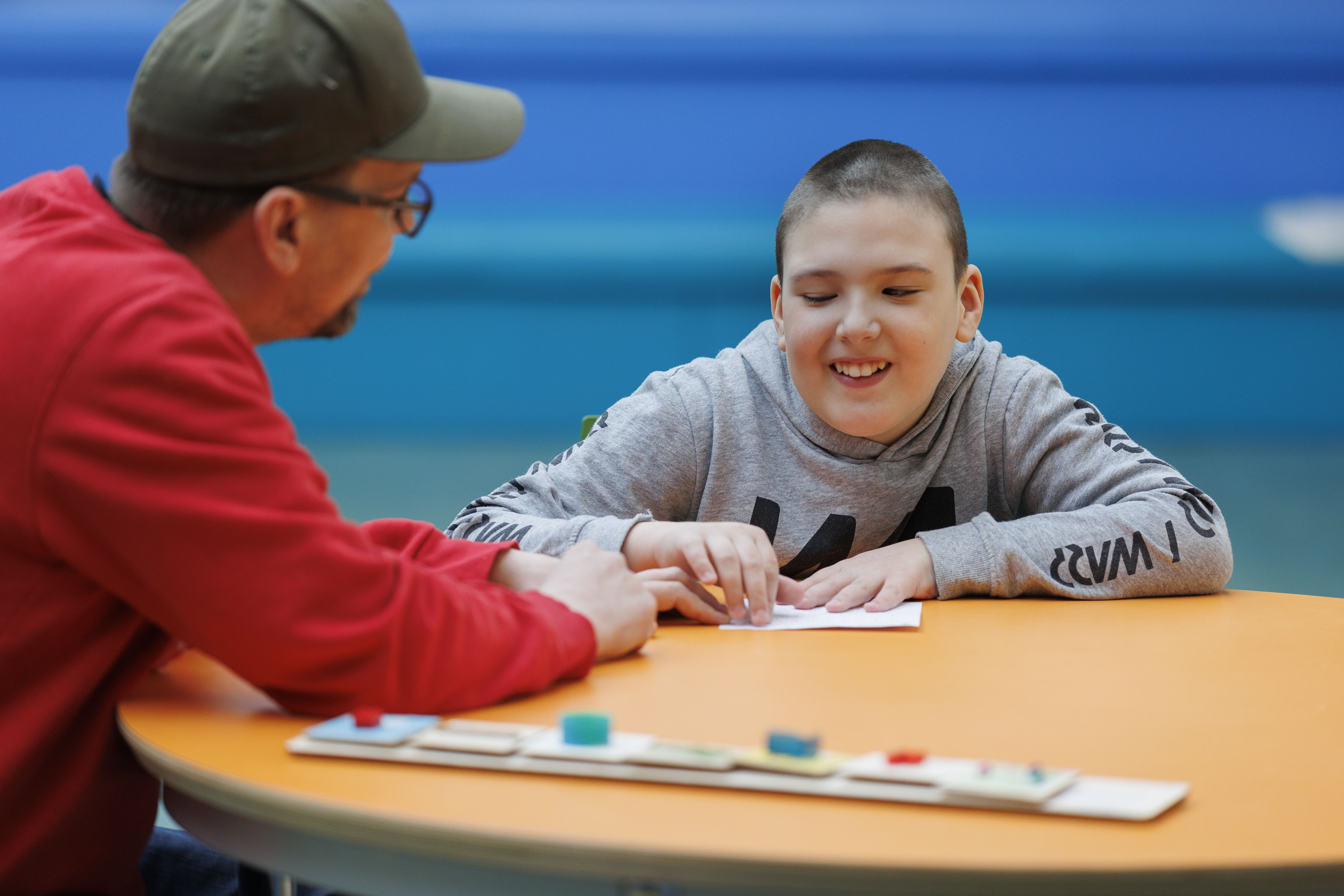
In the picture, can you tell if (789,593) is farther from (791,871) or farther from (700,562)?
(791,871)

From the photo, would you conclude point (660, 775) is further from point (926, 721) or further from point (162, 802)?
point (162, 802)

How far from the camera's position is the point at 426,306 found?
3127mm

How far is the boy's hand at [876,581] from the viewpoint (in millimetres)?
1062

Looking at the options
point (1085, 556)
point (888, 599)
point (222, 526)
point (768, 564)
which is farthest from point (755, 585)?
point (222, 526)

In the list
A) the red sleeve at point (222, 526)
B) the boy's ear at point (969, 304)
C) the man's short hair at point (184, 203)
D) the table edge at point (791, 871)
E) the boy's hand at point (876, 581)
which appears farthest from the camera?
the boy's ear at point (969, 304)

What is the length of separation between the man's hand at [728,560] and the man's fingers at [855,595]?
0.05 metres

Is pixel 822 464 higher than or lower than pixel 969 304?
lower

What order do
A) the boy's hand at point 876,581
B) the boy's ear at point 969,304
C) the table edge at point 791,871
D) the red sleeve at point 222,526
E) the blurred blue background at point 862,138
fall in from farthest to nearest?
1. the blurred blue background at point 862,138
2. the boy's ear at point 969,304
3. the boy's hand at point 876,581
4. the red sleeve at point 222,526
5. the table edge at point 791,871

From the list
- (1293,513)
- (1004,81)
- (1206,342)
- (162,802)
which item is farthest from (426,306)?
(162,802)

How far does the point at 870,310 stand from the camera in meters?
1.27

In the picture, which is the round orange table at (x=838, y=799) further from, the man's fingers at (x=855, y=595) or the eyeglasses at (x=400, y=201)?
the eyeglasses at (x=400, y=201)

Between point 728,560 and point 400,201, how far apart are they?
397mm

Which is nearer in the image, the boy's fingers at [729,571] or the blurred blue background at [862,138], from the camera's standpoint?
the boy's fingers at [729,571]

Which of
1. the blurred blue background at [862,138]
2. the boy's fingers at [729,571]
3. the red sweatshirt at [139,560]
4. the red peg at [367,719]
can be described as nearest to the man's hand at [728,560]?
the boy's fingers at [729,571]
